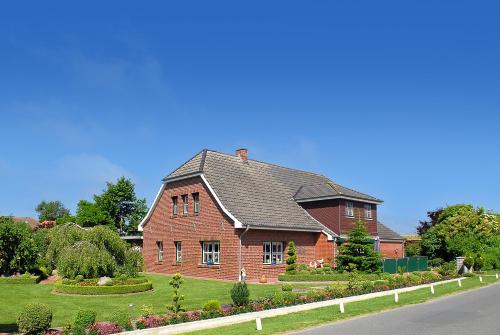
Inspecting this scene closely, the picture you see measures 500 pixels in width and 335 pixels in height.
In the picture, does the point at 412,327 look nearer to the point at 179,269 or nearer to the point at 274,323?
the point at 274,323

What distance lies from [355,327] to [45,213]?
13357 cm

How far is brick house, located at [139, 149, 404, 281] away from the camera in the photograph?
104 ft

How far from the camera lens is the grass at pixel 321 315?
14680 mm

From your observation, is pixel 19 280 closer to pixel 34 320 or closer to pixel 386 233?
pixel 34 320

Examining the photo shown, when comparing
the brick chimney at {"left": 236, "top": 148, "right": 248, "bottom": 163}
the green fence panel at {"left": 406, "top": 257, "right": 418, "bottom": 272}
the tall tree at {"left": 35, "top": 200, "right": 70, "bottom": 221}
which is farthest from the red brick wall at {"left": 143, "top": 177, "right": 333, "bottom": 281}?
the tall tree at {"left": 35, "top": 200, "right": 70, "bottom": 221}

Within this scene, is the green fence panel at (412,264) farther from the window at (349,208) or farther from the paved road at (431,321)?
the paved road at (431,321)

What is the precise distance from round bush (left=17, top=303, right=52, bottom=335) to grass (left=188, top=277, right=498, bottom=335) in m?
4.02

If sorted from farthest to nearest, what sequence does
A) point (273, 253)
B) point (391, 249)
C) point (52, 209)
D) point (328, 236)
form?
point (52, 209)
point (391, 249)
point (328, 236)
point (273, 253)

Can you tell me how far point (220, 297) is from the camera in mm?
22828

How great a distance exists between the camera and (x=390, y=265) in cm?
3647

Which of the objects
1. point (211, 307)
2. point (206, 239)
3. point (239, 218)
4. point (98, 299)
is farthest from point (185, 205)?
point (211, 307)

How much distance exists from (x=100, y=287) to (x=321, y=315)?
11.1 meters

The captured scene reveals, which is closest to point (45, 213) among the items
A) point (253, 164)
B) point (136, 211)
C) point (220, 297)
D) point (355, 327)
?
point (136, 211)

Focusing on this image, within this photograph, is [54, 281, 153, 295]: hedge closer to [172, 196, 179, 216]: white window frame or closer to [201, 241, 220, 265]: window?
[201, 241, 220, 265]: window
